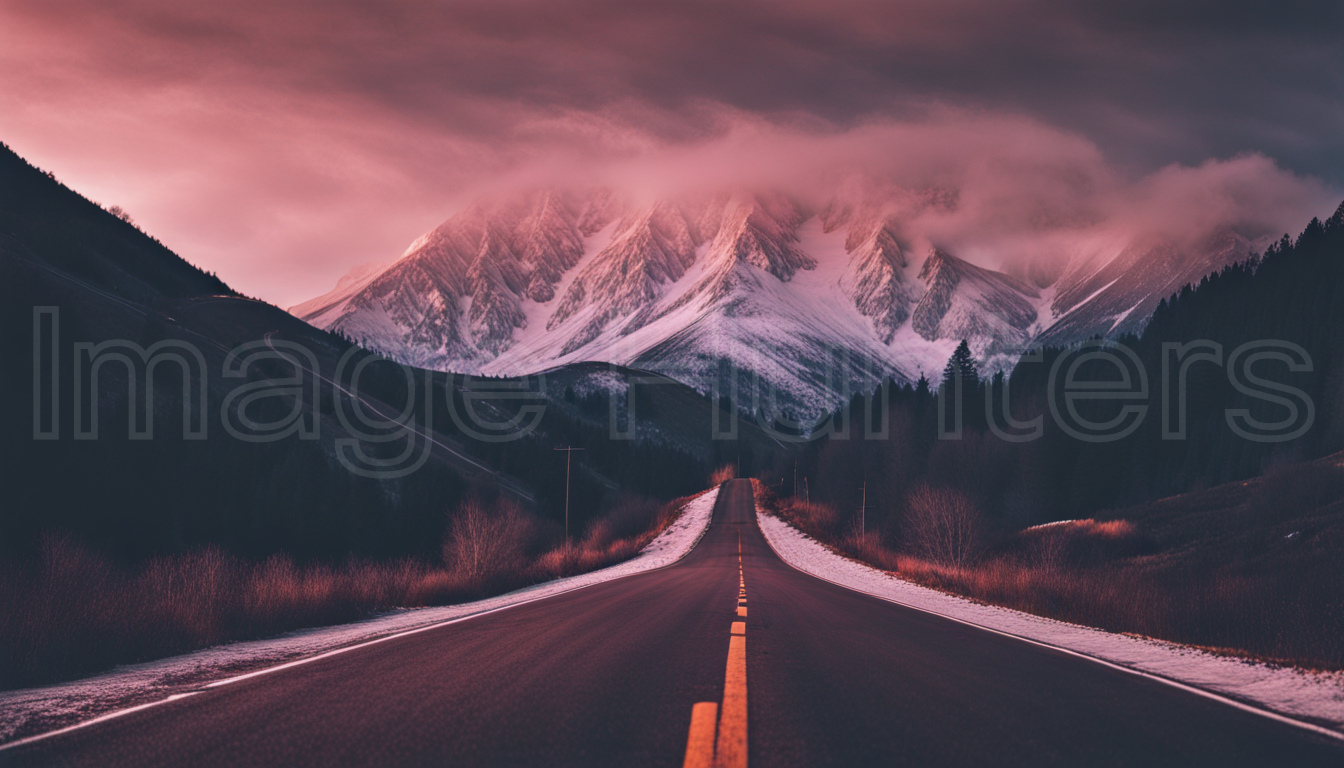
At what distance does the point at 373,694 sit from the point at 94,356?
315 feet

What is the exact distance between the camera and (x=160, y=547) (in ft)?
219

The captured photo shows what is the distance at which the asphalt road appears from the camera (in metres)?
4.59

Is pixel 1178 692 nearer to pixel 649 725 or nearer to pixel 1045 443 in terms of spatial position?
pixel 649 725

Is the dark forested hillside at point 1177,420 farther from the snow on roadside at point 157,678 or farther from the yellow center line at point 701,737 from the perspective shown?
the yellow center line at point 701,737

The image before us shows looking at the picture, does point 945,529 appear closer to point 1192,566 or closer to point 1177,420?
point 1192,566

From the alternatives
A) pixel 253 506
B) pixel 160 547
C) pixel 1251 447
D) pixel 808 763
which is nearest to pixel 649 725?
pixel 808 763

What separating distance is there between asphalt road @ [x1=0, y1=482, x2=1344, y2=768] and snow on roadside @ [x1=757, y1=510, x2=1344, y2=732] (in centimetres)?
57

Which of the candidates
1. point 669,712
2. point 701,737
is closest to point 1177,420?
point 669,712

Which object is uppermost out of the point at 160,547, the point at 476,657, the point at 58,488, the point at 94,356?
the point at 94,356

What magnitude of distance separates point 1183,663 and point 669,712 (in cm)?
679

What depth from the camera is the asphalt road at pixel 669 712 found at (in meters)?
4.59

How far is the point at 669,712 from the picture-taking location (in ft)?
18.1

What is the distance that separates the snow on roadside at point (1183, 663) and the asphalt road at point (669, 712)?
0.57 m

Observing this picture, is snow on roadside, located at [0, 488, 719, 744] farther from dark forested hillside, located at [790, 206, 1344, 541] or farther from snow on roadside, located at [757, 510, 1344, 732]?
dark forested hillside, located at [790, 206, 1344, 541]
